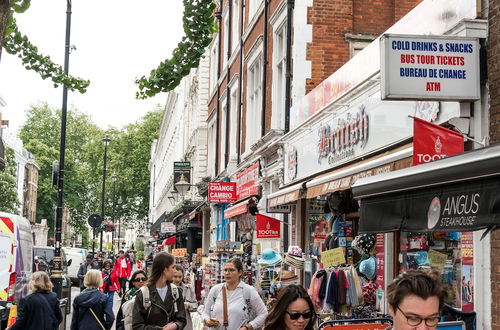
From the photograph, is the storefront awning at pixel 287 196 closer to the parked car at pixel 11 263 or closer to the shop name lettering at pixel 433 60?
the parked car at pixel 11 263

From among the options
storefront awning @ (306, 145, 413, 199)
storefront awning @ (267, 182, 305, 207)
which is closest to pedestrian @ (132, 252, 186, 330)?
storefront awning @ (306, 145, 413, 199)

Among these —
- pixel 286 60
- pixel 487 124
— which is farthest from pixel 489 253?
pixel 286 60

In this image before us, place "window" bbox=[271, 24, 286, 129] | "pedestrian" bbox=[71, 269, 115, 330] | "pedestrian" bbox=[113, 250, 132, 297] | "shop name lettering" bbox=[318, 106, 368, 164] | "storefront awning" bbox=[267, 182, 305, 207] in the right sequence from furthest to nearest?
"pedestrian" bbox=[113, 250, 132, 297] < "window" bbox=[271, 24, 286, 129] < "storefront awning" bbox=[267, 182, 305, 207] < "shop name lettering" bbox=[318, 106, 368, 164] < "pedestrian" bbox=[71, 269, 115, 330]

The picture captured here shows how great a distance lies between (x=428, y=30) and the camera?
411 inches

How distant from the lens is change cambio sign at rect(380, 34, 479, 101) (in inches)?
353

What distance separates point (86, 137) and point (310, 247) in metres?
77.0

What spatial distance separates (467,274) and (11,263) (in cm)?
798

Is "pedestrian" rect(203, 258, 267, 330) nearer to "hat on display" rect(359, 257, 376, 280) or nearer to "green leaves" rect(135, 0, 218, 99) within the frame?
"green leaves" rect(135, 0, 218, 99)

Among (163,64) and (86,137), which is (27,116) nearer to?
(86,137)

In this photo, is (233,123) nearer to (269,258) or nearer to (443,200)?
(269,258)

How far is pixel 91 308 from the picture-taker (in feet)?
32.4

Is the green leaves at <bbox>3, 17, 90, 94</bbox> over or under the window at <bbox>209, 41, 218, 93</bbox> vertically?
under

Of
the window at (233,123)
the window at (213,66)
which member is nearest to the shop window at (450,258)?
the window at (233,123)

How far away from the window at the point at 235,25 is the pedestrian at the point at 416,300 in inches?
1000
